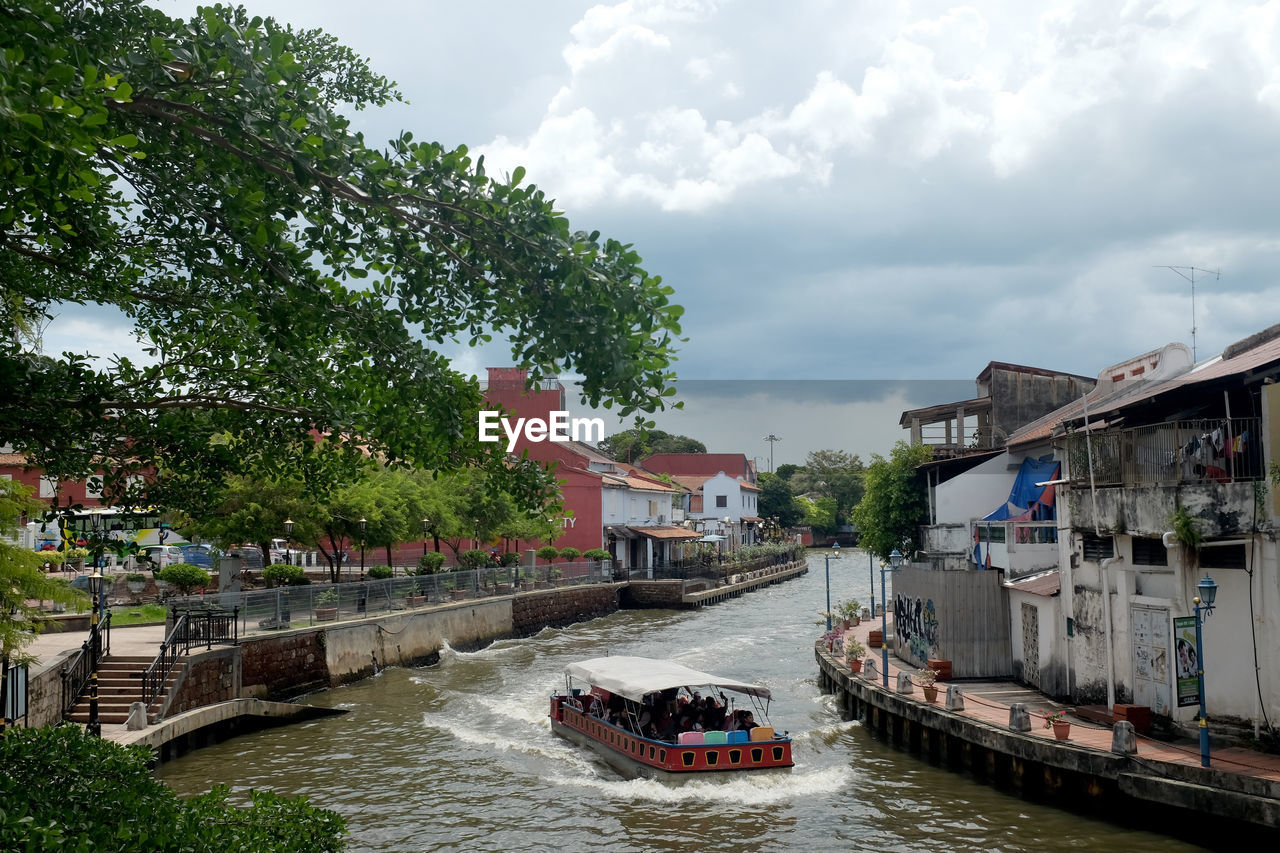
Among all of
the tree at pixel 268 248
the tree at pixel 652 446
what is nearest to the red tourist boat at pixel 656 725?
the tree at pixel 268 248

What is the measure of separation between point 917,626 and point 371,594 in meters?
19.5

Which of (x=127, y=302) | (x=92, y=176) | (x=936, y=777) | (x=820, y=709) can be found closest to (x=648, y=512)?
(x=820, y=709)

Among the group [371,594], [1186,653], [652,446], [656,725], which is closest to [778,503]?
[652,446]

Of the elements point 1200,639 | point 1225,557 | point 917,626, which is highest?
point 1225,557

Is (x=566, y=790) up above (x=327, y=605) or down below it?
below

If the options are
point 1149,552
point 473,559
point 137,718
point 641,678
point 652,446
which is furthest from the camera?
point 652,446

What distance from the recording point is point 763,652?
39500mm

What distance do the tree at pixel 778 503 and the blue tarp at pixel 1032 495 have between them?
89.4m

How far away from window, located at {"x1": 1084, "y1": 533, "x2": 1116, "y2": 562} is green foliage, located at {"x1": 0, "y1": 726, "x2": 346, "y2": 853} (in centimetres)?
1719

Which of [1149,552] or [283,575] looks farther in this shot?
[283,575]

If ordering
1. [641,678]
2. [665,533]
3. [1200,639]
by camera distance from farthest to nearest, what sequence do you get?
1. [665,533]
2. [641,678]
3. [1200,639]

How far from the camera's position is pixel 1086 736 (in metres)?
18.2

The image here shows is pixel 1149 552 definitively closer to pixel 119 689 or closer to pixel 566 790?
pixel 566 790

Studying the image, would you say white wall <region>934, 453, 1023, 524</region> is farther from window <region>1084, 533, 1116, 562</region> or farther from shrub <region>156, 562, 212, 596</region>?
shrub <region>156, 562, 212, 596</region>
